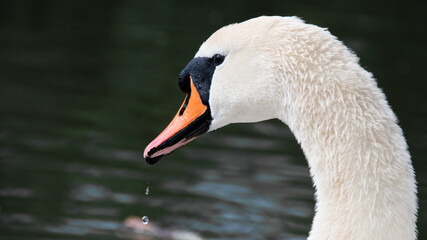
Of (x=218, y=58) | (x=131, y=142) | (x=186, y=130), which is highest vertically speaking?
(x=131, y=142)

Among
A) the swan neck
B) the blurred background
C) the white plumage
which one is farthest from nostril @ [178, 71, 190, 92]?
the blurred background

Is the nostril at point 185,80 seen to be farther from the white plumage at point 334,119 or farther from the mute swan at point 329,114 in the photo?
the white plumage at point 334,119

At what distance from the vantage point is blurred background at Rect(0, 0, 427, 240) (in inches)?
282

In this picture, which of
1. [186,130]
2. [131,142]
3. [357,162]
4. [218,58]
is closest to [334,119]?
[357,162]

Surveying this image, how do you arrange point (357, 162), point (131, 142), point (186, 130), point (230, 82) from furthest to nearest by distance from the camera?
point (131, 142), point (186, 130), point (230, 82), point (357, 162)

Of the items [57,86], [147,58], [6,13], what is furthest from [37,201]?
[6,13]

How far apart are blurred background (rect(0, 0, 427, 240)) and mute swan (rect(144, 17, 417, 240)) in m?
3.53

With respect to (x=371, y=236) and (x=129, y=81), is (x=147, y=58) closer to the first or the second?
(x=129, y=81)

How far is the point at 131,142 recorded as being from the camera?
882 cm

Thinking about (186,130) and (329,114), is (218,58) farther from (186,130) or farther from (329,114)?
(329,114)

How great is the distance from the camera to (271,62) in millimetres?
3424

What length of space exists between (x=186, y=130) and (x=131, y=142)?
4941 millimetres

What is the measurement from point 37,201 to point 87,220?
62cm

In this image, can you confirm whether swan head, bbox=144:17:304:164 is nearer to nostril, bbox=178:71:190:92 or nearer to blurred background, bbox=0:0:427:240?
nostril, bbox=178:71:190:92
